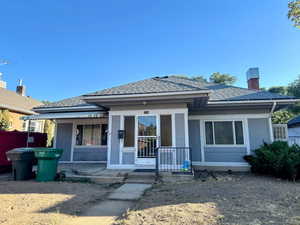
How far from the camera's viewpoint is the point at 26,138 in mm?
9500

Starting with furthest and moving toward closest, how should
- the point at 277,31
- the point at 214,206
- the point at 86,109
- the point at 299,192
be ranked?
the point at 277,31 < the point at 86,109 < the point at 299,192 < the point at 214,206

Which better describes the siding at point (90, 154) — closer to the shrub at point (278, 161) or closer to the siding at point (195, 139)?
the siding at point (195, 139)

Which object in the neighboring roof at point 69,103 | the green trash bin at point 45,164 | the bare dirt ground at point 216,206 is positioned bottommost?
the bare dirt ground at point 216,206

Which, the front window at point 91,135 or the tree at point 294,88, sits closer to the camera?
the front window at point 91,135

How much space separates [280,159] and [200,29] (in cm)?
865

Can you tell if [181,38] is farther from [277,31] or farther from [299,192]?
[299,192]

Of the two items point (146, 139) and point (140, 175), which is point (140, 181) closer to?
point (140, 175)

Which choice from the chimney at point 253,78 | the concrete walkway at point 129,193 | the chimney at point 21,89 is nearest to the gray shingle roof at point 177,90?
the chimney at point 253,78

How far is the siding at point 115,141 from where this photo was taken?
7.46 metres

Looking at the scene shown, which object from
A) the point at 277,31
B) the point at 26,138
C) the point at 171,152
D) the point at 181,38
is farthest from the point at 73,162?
the point at 277,31

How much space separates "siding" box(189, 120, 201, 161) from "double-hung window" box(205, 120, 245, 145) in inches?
16.2

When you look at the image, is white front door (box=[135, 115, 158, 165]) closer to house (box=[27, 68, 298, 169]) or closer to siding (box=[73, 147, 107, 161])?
house (box=[27, 68, 298, 169])

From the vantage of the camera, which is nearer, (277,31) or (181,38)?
(277,31)

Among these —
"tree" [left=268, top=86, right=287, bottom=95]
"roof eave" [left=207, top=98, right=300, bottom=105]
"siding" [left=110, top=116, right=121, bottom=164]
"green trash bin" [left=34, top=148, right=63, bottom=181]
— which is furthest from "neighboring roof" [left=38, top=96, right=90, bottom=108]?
"tree" [left=268, top=86, right=287, bottom=95]
